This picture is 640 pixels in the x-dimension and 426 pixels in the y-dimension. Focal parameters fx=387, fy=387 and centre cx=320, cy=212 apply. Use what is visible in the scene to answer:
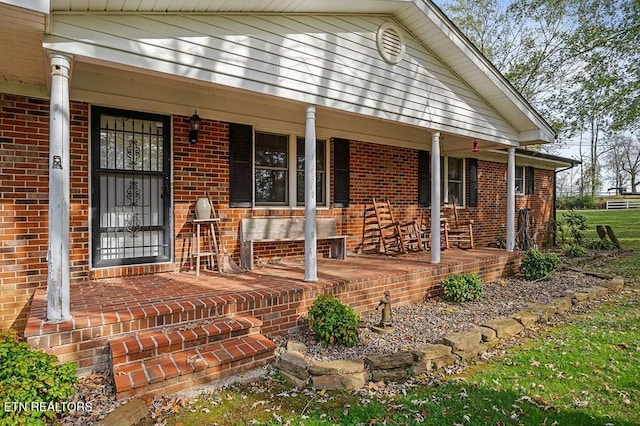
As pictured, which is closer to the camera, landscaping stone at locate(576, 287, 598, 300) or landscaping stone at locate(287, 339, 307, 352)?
landscaping stone at locate(287, 339, 307, 352)

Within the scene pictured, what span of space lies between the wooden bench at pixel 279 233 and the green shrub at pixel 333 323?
193 cm

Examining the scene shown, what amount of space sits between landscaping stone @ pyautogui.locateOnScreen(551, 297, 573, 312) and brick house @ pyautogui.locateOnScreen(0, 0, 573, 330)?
5.85 ft

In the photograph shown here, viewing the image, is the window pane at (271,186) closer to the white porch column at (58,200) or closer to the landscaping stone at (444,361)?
the white porch column at (58,200)

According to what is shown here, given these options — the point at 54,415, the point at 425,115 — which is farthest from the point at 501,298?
the point at 54,415

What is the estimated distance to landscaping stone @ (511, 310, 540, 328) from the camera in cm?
474

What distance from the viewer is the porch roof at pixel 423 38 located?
337 centimetres

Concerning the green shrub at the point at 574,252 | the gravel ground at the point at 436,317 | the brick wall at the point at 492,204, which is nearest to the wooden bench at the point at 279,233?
the gravel ground at the point at 436,317

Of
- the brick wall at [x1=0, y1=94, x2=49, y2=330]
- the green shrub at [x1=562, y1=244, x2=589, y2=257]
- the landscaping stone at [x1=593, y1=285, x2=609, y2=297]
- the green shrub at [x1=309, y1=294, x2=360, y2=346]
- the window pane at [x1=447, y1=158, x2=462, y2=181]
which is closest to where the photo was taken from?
the green shrub at [x1=309, y1=294, x2=360, y2=346]

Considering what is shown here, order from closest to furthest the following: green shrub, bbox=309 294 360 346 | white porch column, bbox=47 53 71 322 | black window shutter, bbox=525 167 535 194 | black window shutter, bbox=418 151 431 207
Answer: white porch column, bbox=47 53 71 322
green shrub, bbox=309 294 360 346
black window shutter, bbox=418 151 431 207
black window shutter, bbox=525 167 535 194

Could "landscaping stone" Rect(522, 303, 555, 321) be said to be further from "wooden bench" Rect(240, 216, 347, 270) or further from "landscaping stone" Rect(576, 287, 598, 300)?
"wooden bench" Rect(240, 216, 347, 270)

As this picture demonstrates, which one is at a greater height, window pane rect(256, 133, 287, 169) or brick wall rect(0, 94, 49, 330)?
window pane rect(256, 133, 287, 169)

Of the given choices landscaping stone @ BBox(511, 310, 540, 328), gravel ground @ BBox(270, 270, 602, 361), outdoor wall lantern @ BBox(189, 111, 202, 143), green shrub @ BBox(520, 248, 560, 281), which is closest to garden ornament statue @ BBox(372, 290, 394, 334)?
gravel ground @ BBox(270, 270, 602, 361)

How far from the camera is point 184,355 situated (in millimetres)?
3271

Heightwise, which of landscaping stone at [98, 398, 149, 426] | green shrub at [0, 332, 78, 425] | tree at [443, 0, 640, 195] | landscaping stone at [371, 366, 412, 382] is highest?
tree at [443, 0, 640, 195]
